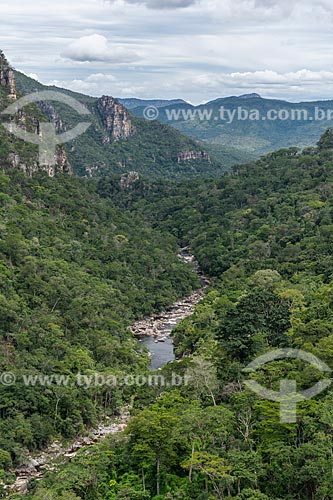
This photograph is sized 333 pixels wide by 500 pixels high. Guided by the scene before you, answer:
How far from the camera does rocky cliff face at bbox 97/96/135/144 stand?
5349 inches

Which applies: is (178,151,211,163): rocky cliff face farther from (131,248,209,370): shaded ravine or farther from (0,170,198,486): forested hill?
(131,248,209,370): shaded ravine

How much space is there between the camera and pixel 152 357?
42.3 meters

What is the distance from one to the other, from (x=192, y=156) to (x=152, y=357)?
9955 cm

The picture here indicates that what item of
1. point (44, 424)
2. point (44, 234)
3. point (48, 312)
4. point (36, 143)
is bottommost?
point (44, 424)

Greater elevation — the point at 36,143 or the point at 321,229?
the point at 36,143

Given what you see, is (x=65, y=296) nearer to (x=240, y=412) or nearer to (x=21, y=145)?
(x=240, y=412)

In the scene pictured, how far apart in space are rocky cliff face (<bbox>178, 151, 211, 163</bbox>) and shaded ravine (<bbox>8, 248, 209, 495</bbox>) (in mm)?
65835

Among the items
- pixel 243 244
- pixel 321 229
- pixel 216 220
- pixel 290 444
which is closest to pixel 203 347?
pixel 290 444

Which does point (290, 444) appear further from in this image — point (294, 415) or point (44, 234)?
point (44, 234)

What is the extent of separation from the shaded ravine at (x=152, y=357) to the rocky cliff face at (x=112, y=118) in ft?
228

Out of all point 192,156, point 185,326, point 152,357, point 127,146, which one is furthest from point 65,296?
point 127,146

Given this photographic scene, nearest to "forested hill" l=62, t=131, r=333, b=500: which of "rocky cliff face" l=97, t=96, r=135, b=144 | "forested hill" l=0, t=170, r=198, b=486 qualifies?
"forested hill" l=0, t=170, r=198, b=486

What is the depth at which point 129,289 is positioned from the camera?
5222 centimetres

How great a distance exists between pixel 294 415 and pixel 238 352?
26.7 ft
